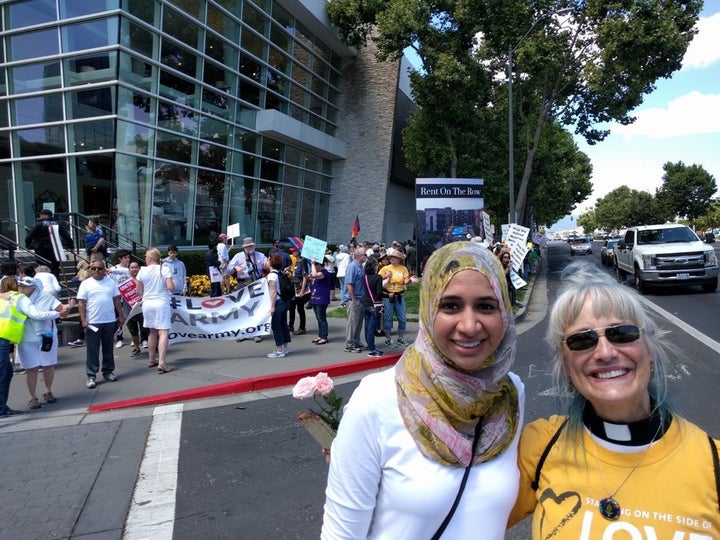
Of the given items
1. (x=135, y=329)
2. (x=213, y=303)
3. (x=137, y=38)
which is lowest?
(x=135, y=329)

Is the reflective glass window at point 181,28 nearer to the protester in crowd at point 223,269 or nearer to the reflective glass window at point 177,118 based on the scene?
the reflective glass window at point 177,118

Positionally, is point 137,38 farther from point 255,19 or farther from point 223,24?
point 255,19

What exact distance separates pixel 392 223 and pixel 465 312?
106 feet

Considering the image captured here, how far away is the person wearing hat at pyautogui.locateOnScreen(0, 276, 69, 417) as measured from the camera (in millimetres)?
5938

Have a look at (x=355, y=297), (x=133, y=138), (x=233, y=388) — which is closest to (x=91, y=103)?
(x=133, y=138)

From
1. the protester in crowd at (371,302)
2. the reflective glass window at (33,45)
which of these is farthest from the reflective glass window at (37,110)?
the protester in crowd at (371,302)

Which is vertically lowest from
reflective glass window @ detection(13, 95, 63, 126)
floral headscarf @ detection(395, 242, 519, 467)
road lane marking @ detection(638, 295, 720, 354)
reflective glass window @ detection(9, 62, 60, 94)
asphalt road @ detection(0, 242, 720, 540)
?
asphalt road @ detection(0, 242, 720, 540)

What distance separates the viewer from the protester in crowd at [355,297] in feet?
29.1

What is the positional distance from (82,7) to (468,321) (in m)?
17.2

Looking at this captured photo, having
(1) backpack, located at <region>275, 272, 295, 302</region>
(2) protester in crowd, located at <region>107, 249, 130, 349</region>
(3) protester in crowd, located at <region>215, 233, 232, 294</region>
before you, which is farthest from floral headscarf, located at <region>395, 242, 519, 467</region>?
(3) protester in crowd, located at <region>215, 233, 232, 294</region>

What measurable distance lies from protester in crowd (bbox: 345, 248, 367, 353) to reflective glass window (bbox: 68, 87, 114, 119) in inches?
384

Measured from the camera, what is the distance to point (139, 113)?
1492 cm

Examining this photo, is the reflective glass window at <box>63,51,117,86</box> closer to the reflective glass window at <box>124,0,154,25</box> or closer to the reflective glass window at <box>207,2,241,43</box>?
the reflective glass window at <box>124,0,154,25</box>

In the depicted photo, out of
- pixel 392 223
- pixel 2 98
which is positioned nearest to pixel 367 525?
pixel 2 98
